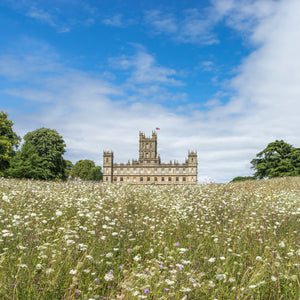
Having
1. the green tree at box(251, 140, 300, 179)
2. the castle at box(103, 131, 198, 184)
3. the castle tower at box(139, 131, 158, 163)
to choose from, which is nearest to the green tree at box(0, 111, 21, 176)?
the green tree at box(251, 140, 300, 179)

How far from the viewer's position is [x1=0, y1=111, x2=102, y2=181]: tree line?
3377 cm

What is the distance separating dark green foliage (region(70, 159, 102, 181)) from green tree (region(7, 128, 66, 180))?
54.4 meters

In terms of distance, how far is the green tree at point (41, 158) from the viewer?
36594 millimetres

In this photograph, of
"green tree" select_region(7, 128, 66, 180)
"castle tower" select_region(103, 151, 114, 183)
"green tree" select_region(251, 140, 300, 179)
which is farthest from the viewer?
"castle tower" select_region(103, 151, 114, 183)

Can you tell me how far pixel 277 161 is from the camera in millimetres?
47250

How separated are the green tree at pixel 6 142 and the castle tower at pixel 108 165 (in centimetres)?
7217

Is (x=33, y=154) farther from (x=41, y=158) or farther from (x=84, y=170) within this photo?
(x=84, y=170)

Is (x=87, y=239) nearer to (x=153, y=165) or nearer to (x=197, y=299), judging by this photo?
(x=197, y=299)

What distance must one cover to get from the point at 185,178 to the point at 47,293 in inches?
4144

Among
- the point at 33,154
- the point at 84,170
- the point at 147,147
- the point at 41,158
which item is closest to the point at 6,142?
the point at 33,154

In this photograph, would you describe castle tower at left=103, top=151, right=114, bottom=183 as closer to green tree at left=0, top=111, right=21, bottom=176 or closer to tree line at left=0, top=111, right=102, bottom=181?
tree line at left=0, top=111, right=102, bottom=181

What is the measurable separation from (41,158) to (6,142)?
27.2 feet

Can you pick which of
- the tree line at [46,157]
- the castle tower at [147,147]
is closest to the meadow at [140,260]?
the tree line at [46,157]

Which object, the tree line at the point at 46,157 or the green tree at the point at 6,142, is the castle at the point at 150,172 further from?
the green tree at the point at 6,142
